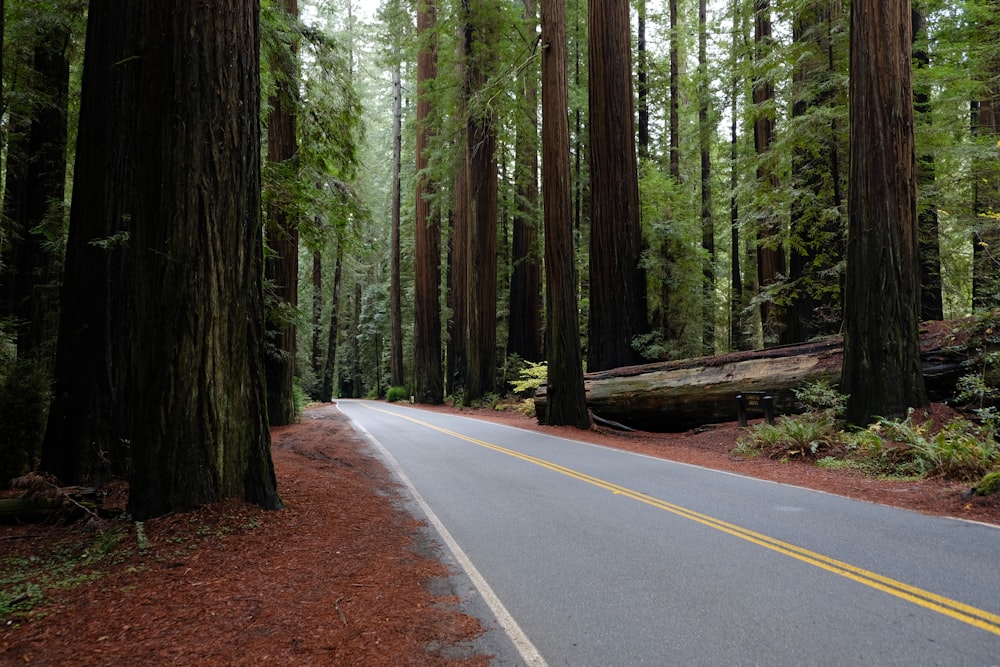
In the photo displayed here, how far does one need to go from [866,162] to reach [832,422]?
471cm

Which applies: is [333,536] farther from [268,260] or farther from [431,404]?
[431,404]

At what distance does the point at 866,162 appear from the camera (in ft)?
33.0

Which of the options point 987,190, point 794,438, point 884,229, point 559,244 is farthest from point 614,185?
point 794,438

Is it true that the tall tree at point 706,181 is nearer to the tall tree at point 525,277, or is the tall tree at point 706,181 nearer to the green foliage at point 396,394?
the tall tree at point 525,277

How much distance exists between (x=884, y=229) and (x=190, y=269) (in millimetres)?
10691

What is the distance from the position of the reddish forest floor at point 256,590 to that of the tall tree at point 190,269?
493 mm

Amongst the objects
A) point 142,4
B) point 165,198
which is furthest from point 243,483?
point 142,4

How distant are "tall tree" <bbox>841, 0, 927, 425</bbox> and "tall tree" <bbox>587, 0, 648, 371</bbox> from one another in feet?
25.1

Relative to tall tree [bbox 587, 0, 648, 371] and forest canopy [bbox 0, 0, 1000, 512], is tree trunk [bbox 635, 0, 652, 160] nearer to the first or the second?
forest canopy [bbox 0, 0, 1000, 512]

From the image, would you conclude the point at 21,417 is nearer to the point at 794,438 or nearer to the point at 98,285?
the point at 98,285

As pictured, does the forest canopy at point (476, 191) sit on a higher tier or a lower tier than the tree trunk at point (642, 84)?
lower

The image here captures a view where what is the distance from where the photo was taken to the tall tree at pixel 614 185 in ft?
56.9

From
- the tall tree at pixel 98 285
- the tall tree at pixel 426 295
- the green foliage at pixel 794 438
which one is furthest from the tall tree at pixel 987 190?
the tall tree at pixel 426 295

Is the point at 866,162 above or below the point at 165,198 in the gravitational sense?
above
